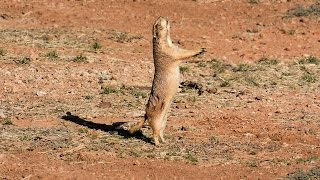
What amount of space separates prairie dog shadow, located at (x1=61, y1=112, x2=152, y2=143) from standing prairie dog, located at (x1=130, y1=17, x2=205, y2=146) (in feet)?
1.22

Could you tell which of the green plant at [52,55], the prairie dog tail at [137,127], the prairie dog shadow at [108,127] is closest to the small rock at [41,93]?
the prairie dog shadow at [108,127]

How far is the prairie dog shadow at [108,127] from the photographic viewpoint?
11.6 metres

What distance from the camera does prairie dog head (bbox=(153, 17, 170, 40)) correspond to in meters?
10.9

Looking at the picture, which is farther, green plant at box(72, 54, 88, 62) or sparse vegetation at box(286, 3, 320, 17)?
sparse vegetation at box(286, 3, 320, 17)

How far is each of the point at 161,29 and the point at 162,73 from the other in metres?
0.57

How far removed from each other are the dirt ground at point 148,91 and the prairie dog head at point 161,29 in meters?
1.39

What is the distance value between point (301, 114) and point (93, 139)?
133 inches

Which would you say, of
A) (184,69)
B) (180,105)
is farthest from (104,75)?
(180,105)

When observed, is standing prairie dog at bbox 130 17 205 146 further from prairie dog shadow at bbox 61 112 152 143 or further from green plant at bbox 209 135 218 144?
green plant at bbox 209 135 218 144

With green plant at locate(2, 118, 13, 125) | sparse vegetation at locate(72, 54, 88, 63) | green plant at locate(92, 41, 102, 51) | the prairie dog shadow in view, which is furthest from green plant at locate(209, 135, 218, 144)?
green plant at locate(92, 41, 102, 51)

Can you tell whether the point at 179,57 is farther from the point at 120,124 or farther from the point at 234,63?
the point at 234,63

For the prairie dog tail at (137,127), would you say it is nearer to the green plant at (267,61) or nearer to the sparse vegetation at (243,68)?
the sparse vegetation at (243,68)

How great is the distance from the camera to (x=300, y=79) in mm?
15219

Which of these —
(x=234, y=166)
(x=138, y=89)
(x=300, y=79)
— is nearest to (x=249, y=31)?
(x=300, y=79)
